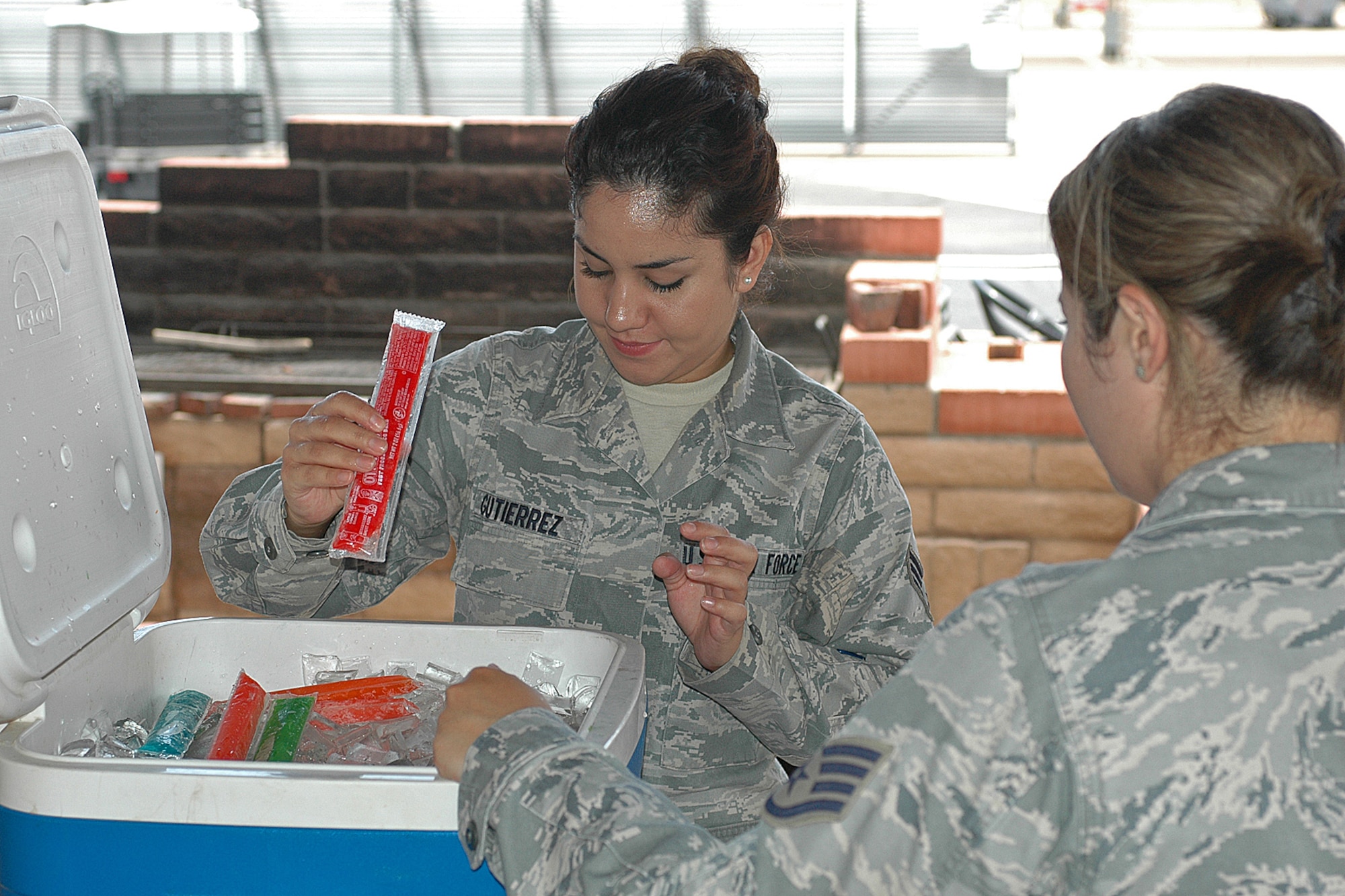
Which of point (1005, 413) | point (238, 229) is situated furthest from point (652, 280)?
point (238, 229)

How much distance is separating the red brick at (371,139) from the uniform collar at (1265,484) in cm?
409

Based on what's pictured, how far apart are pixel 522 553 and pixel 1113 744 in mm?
930

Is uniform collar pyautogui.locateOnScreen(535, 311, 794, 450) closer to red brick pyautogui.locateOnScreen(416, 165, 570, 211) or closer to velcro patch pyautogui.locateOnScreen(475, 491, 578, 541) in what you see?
velcro patch pyautogui.locateOnScreen(475, 491, 578, 541)

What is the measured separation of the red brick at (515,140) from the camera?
15.1 ft

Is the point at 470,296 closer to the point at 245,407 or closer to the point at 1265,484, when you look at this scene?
the point at 245,407

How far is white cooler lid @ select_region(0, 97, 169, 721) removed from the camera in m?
1.08

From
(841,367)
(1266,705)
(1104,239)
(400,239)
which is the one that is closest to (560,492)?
(1104,239)

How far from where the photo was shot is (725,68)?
1.62m

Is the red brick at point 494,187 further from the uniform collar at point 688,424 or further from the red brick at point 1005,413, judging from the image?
the uniform collar at point 688,424

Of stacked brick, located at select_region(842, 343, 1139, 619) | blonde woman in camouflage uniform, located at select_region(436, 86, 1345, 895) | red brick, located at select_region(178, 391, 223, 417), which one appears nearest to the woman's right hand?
blonde woman in camouflage uniform, located at select_region(436, 86, 1345, 895)

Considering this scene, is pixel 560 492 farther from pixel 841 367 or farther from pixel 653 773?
pixel 841 367

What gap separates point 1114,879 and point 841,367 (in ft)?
10.8

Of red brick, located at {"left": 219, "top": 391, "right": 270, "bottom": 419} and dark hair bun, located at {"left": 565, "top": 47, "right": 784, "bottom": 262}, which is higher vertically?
dark hair bun, located at {"left": 565, "top": 47, "right": 784, "bottom": 262}

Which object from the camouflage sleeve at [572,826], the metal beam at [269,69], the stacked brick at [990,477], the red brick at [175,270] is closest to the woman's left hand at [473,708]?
the camouflage sleeve at [572,826]
